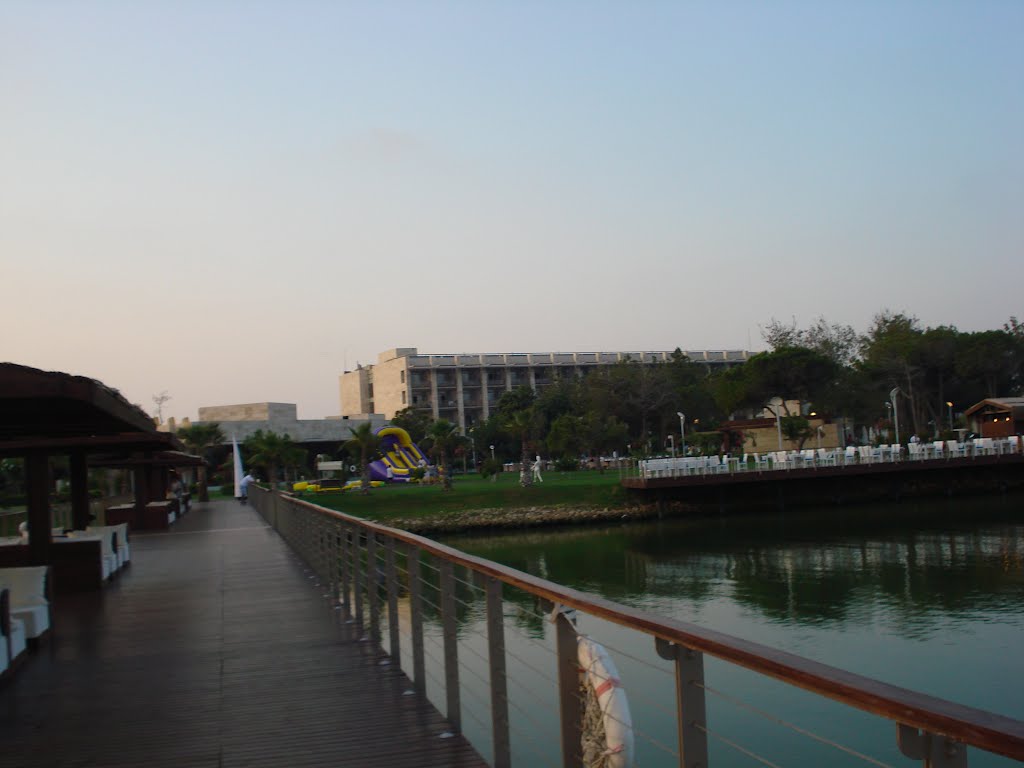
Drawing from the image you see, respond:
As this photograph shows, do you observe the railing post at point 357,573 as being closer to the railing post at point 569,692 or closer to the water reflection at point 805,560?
the railing post at point 569,692

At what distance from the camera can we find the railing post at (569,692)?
328 cm

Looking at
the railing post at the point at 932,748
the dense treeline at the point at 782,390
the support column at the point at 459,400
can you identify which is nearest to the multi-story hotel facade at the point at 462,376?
the support column at the point at 459,400

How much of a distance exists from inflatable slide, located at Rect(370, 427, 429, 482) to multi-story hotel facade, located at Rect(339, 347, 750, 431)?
33423mm

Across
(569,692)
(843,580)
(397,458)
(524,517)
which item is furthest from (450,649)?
(397,458)

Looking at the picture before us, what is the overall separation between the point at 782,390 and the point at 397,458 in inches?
960

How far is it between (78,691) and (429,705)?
91.8 inches

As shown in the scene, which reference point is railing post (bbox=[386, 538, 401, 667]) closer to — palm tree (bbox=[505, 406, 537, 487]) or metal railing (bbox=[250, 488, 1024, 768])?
metal railing (bbox=[250, 488, 1024, 768])

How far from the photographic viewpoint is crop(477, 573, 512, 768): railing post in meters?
4.05

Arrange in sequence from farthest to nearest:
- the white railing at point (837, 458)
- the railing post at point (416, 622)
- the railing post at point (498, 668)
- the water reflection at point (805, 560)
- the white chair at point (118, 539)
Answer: the white railing at point (837, 458) < the water reflection at point (805, 560) < the white chair at point (118, 539) < the railing post at point (416, 622) < the railing post at point (498, 668)

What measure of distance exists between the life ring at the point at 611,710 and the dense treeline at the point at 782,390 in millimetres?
50249

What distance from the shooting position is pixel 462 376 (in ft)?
315

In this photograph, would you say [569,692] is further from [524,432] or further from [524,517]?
[524,432]

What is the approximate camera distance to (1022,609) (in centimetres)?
1761

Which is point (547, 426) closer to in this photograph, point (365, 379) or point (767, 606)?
point (365, 379)
